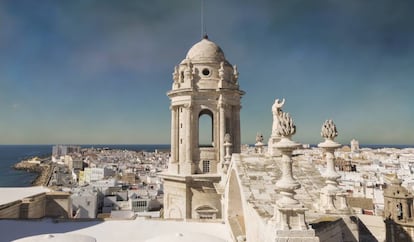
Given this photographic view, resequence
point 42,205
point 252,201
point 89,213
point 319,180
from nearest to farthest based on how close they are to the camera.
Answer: point 252,201, point 319,180, point 42,205, point 89,213

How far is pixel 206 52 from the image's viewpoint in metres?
15.9

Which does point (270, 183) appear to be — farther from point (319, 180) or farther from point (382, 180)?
point (382, 180)

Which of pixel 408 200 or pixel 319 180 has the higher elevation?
pixel 319 180

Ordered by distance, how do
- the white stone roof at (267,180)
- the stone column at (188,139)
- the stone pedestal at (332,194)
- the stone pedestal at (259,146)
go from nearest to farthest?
1. the white stone roof at (267,180)
2. the stone pedestal at (332,194)
3. the stone pedestal at (259,146)
4. the stone column at (188,139)

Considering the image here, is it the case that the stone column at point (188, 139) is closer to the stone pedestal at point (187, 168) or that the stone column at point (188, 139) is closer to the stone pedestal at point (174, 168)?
the stone pedestal at point (187, 168)

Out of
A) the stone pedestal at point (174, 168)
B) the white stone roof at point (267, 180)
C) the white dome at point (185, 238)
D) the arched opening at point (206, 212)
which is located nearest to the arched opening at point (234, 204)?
the white stone roof at point (267, 180)

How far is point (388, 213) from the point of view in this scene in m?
17.3

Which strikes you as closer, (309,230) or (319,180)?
(309,230)

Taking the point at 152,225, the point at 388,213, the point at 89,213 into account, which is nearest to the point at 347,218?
the point at 152,225

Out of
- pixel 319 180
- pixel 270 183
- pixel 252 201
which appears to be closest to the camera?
pixel 252 201

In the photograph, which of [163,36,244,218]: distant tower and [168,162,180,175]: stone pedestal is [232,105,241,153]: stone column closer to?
[163,36,244,218]: distant tower

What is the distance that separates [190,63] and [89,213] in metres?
34.0

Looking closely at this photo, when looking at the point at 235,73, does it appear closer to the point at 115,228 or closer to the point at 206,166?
the point at 206,166

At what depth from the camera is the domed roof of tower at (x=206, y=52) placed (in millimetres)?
15780
